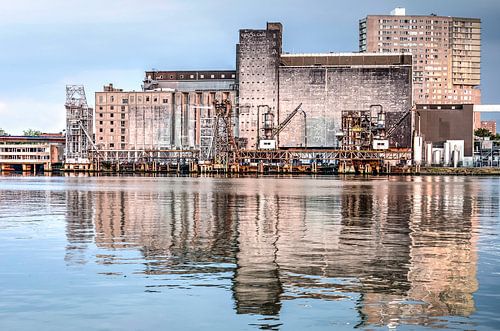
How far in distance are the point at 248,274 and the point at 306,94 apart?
150342mm

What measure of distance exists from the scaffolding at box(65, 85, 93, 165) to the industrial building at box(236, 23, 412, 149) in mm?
38244

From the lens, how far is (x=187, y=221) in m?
32.7

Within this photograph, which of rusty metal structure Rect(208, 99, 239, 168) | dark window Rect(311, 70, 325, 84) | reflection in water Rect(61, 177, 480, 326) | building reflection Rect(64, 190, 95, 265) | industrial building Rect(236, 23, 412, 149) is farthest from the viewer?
dark window Rect(311, 70, 325, 84)

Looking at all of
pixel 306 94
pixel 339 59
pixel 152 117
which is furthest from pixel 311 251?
pixel 339 59

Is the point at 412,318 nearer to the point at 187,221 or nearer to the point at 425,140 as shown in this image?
the point at 187,221

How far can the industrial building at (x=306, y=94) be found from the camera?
16562 centimetres

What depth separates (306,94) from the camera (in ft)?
547

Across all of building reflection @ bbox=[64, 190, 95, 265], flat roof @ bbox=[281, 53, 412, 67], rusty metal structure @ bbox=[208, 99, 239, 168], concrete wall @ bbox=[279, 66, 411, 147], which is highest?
flat roof @ bbox=[281, 53, 412, 67]

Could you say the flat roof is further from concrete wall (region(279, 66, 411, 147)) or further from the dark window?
concrete wall (region(279, 66, 411, 147))

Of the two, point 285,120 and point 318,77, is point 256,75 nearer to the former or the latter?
point 285,120

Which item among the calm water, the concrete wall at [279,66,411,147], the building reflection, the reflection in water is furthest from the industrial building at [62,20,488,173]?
the calm water

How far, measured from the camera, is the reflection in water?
49.3 feet

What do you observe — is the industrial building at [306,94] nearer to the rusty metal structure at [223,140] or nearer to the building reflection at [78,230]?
the rusty metal structure at [223,140]

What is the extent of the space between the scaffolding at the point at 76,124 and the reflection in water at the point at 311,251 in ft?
475
